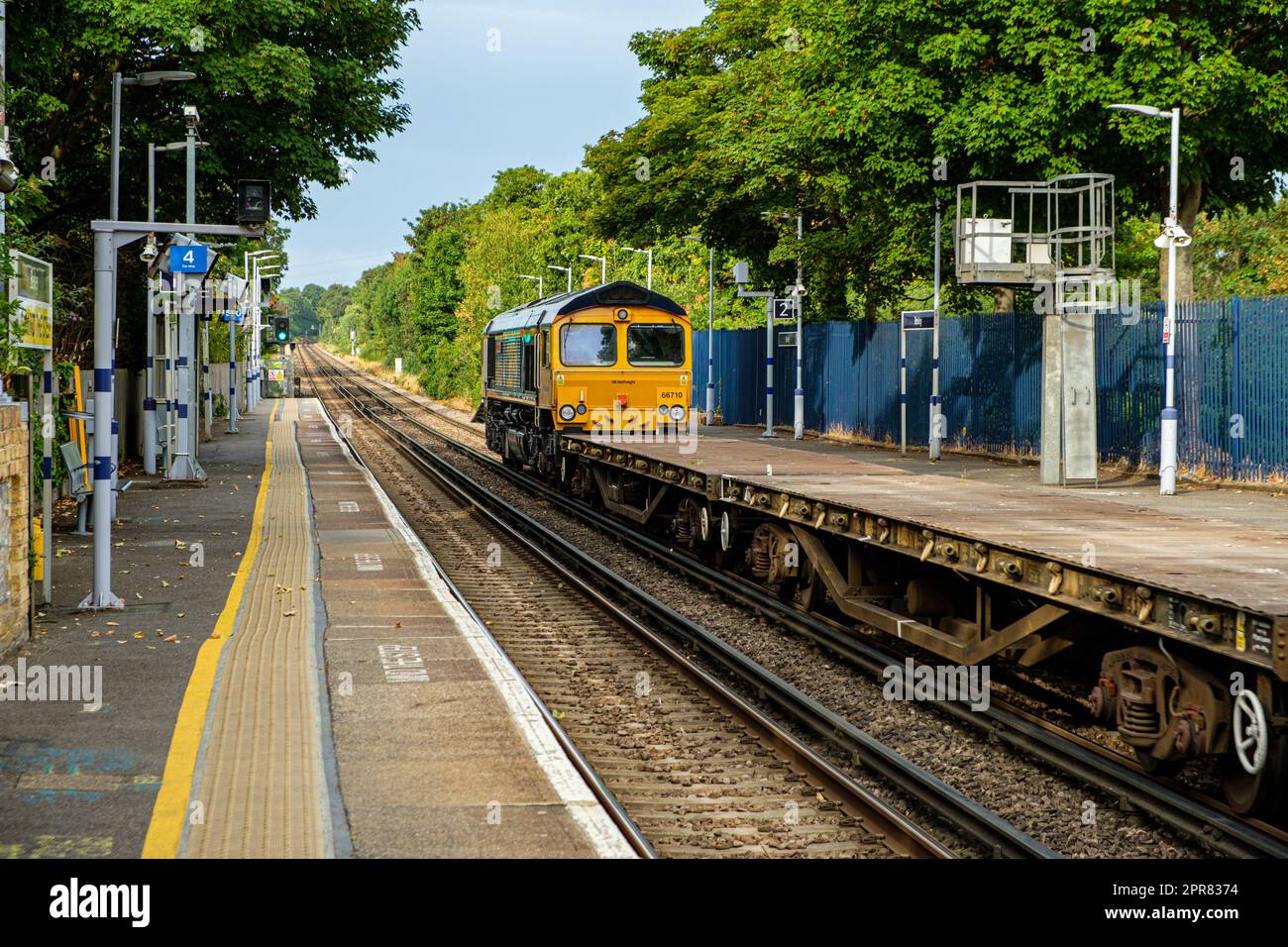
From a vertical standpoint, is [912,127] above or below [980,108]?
above

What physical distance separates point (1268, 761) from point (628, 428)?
17.0 meters

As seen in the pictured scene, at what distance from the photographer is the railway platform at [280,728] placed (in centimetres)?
646

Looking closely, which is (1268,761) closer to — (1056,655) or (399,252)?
(1056,655)

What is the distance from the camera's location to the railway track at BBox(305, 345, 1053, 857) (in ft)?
24.0

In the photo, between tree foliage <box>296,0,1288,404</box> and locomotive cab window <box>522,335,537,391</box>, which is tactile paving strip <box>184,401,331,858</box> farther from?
tree foliage <box>296,0,1288,404</box>

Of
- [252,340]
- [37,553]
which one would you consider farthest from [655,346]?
[252,340]

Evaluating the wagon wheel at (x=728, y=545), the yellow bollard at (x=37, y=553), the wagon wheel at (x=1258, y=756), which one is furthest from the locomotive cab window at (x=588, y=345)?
the wagon wheel at (x=1258, y=756)

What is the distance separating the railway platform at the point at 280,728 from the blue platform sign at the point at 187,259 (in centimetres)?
781

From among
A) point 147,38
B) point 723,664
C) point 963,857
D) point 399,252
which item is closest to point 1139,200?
point 723,664

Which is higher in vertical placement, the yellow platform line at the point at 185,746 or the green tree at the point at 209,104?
the green tree at the point at 209,104

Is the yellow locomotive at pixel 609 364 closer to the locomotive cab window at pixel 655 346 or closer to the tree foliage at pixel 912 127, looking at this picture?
the locomotive cab window at pixel 655 346

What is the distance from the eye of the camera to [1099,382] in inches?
925

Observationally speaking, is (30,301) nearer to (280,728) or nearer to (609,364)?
(280,728)

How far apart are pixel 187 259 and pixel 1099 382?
1540cm
